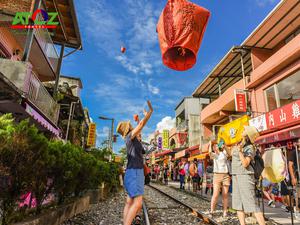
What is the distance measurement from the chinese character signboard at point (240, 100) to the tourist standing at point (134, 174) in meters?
13.1

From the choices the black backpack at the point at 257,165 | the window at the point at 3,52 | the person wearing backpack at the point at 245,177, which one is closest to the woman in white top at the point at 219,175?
the person wearing backpack at the point at 245,177

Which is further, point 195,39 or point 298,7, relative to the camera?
point 298,7

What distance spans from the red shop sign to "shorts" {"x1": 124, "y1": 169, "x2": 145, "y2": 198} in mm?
9593

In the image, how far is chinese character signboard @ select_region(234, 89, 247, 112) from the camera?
49.4ft

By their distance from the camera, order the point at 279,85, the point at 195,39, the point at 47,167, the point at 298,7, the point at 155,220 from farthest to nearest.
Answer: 1. the point at 279,85
2. the point at 298,7
3. the point at 155,220
4. the point at 47,167
5. the point at 195,39

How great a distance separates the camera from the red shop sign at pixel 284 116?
1023cm

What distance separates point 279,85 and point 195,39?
12916mm

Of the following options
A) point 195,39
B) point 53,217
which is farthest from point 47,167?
point 195,39

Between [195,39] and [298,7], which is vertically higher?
[298,7]

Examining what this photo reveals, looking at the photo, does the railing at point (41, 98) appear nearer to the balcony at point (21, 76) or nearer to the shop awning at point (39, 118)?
the balcony at point (21, 76)

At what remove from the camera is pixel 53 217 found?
12.8 ft

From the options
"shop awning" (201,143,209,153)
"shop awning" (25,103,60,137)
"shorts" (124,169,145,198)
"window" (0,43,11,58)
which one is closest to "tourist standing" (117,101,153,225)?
"shorts" (124,169,145,198)

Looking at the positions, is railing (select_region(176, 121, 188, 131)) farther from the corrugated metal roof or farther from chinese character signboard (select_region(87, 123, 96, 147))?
chinese character signboard (select_region(87, 123, 96, 147))

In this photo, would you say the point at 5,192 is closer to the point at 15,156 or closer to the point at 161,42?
the point at 15,156
